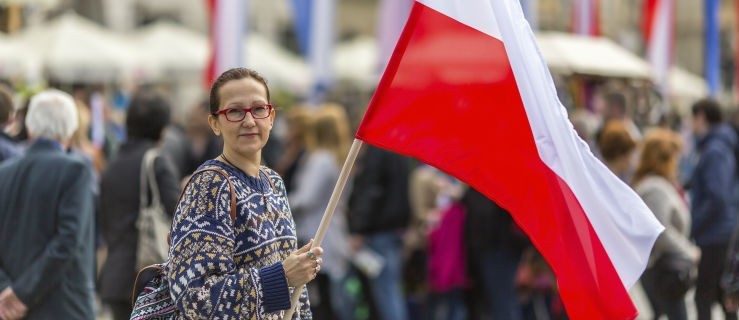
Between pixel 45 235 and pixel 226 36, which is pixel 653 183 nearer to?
pixel 45 235

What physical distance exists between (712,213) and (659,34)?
345 inches

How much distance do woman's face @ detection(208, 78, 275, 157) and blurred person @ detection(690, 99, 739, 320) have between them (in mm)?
5232

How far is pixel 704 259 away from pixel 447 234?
220 cm

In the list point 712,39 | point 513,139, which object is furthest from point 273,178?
point 712,39

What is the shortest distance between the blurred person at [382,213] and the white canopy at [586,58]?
11.4ft

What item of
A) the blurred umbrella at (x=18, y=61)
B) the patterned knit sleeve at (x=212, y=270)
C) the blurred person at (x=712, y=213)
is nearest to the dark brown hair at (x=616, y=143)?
the blurred person at (x=712, y=213)

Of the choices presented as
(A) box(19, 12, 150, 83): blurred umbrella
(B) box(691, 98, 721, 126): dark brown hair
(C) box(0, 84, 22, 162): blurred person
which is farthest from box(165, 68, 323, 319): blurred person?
(A) box(19, 12, 150, 83): blurred umbrella

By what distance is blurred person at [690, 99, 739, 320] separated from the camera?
30.2ft

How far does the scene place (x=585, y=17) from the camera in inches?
679

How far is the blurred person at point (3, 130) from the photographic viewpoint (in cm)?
775

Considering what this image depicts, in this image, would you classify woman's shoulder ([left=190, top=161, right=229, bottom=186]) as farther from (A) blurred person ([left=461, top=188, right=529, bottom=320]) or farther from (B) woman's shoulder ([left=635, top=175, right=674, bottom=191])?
(A) blurred person ([left=461, top=188, right=529, bottom=320])

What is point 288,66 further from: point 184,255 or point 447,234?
point 184,255

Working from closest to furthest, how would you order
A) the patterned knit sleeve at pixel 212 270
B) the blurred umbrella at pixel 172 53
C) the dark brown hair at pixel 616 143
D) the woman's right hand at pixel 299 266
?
the patterned knit sleeve at pixel 212 270 < the woman's right hand at pixel 299 266 < the dark brown hair at pixel 616 143 < the blurred umbrella at pixel 172 53

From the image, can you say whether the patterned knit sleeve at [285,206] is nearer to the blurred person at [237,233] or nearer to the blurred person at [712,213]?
the blurred person at [237,233]
